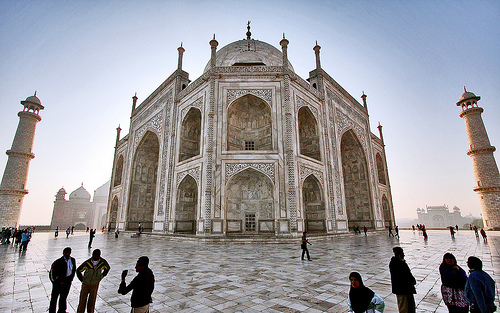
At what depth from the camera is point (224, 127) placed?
1508cm

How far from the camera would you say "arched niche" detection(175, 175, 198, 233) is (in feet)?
53.8

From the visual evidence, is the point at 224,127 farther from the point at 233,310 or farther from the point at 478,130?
the point at 478,130

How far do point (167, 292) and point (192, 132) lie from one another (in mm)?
15018

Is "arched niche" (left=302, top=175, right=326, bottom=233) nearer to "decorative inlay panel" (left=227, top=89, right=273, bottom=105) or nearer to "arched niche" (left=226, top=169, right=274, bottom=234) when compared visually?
"arched niche" (left=226, top=169, right=274, bottom=234)

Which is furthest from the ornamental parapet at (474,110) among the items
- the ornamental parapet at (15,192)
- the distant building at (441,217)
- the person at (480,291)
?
the ornamental parapet at (15,192)

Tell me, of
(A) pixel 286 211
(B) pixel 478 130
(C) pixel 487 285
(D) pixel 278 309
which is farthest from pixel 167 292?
(B) pixel 478 130

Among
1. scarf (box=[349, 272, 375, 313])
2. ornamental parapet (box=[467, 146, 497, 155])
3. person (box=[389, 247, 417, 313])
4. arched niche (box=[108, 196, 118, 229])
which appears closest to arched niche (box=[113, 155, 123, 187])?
arched niche (box=[108, 196, 118, 229])

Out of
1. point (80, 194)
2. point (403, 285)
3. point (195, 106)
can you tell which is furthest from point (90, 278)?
point (80, 194)

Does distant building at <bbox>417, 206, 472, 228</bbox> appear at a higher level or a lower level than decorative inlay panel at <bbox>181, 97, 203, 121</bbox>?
lower

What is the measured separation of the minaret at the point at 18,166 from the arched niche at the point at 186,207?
19201mm

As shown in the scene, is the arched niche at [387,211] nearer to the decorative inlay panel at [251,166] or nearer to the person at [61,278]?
the decorative inlay panel at [251,166]

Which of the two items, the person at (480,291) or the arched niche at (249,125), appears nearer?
the person at (480,291)

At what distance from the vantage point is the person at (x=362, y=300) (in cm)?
216

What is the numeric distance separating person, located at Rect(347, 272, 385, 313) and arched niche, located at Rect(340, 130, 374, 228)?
21280mm
